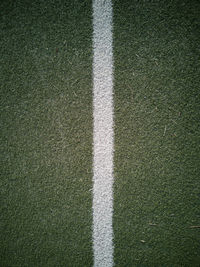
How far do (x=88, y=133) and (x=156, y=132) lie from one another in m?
0.56

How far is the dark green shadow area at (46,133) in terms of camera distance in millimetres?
1538

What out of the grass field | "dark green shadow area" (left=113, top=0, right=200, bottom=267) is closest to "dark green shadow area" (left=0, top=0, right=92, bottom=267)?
the grass field

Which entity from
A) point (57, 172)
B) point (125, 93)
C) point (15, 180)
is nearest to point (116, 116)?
point (125, 93)

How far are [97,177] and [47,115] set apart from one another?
0.67 m

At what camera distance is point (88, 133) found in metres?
1.54

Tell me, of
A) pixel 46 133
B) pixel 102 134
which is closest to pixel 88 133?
pixel 102 134

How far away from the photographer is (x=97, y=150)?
1.53 meters

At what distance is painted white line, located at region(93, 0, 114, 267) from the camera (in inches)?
59.5

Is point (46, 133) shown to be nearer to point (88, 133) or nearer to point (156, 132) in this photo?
point (88, 133)

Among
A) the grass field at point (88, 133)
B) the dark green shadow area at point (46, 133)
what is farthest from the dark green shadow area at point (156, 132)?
the dark green shadow area at point (46, 133)

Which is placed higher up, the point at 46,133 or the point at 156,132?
the point at 46,133

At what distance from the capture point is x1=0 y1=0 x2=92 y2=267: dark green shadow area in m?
1.54

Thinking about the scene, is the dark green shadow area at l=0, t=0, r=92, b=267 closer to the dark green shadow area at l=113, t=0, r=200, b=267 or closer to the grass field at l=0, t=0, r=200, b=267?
the grass field at l=0, t=0, r=200, b=267

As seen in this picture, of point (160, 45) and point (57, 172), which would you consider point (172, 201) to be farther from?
point (160, 45)
